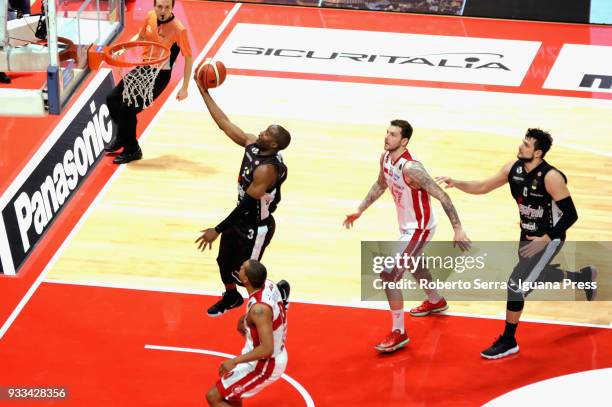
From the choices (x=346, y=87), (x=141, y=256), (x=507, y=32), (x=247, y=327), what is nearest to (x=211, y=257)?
(x=141, y=256)

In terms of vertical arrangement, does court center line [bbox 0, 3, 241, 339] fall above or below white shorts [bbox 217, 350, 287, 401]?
below

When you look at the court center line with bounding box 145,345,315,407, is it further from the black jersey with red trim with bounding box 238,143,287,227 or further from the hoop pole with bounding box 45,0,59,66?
the hoop pole with bounding box 45,0,59,66

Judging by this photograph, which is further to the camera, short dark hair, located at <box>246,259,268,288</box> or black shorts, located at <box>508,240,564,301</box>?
black shorts, located at <box>508,240,564,301</box>

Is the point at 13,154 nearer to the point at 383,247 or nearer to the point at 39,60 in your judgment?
the point at 39,60

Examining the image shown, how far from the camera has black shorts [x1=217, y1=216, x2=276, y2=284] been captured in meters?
9.26

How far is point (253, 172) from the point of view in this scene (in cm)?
891

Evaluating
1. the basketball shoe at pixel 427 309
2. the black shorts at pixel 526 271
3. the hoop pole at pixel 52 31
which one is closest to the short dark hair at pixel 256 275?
the black shorts at pixel 526 271

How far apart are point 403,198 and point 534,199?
1024mm

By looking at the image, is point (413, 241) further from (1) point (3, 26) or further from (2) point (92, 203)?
(2) point (92, 203)

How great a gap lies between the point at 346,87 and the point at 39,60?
6.01 meters

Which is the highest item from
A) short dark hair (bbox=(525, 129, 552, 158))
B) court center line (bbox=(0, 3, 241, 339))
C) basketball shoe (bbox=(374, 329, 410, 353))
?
short dark hair (bbox=(525, 129, 552, 158))

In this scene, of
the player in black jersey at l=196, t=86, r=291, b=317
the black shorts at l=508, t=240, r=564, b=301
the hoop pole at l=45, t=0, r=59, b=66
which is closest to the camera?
the hoop pole at l=45, t=0, r=59, b=66

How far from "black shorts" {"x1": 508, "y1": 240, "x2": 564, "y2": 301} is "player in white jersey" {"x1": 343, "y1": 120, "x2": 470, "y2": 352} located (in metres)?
0.76

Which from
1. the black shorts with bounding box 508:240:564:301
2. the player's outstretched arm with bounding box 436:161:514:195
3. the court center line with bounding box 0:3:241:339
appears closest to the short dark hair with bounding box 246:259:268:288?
the player's outstretched arm with bounding box 436:161:514:195
